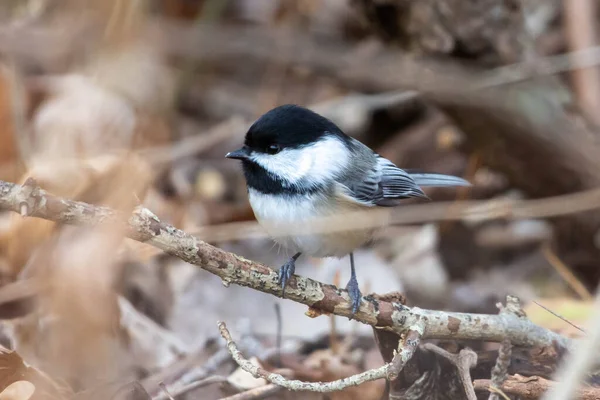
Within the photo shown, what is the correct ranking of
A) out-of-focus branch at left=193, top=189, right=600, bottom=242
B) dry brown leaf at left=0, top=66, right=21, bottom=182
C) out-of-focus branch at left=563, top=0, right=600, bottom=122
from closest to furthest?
out-of-focus branch at left=193, top=189, right=600, bottom=242 → dry brown leaf at left=0, top=66, right=21, bottom=182 → out-of-focus branch at left=563, top=0, right=600, bottom=122

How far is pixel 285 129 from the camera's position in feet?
6.60

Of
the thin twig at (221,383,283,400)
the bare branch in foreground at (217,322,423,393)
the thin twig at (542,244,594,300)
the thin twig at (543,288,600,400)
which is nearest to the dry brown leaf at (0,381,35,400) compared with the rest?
the thin twig at (221,383,283,400)

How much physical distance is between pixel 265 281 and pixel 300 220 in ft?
1.30

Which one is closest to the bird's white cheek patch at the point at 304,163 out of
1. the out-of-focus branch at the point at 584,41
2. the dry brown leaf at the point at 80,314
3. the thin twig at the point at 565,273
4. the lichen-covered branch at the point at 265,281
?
the lichen-covered branch at the point at 265,281

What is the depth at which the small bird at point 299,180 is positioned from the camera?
1951 mm

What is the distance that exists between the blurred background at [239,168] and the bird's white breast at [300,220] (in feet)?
0.43

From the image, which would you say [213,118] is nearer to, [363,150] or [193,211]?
[193,211]

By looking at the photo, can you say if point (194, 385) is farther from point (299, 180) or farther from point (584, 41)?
point (584, 41)

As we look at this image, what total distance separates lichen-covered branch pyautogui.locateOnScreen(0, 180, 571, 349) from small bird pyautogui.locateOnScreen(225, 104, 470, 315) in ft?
0.67

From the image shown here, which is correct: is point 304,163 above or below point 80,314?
above

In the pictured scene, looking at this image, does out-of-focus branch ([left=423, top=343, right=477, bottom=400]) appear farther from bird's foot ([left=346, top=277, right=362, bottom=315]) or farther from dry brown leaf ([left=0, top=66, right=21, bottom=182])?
dry brown leaf ([left=0, top=66, right=21, bottom=182])

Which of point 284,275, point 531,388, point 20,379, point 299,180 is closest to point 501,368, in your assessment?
point 531,388

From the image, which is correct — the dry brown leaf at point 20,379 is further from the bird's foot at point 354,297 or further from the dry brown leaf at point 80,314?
the bird's foot at point 354,297

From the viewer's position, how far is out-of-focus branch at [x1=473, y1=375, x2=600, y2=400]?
1.68 m
